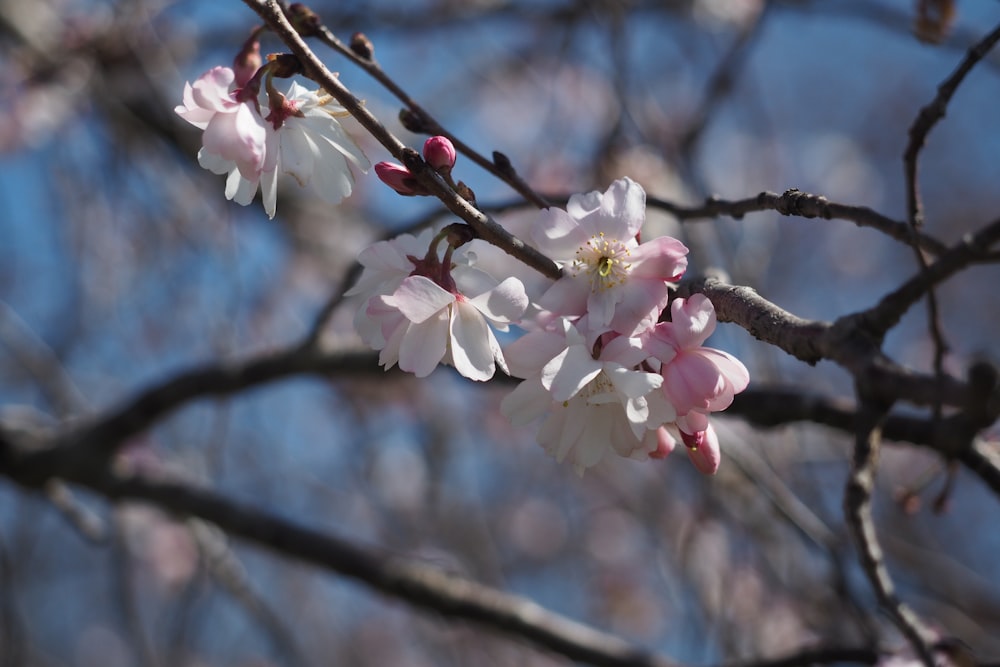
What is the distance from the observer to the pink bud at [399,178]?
853mm

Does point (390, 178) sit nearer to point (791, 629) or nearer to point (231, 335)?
point (231, 335)

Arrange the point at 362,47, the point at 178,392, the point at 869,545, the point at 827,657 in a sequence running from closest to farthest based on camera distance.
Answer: the point at 869,545 → the point at 362,47 → the point at 827,657 → the point at 178,392

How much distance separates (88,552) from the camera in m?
7.57

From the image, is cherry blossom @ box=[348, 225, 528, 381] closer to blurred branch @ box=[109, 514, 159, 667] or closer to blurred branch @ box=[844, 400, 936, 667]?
blurred branch @ box=[844, 400, 936, 667]

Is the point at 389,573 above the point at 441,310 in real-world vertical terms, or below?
below

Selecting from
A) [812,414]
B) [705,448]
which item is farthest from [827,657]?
[705,448]

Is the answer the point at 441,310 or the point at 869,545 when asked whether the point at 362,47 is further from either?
the point at 869,545

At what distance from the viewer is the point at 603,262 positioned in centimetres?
85

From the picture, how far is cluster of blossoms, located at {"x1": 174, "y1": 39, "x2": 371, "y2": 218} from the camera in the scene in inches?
33.9

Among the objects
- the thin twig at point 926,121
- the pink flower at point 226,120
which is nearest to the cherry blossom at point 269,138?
the pink flower at point 226,120

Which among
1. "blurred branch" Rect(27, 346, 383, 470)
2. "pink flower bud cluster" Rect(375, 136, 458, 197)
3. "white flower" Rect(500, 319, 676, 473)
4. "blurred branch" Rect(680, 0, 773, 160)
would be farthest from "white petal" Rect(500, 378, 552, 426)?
"blurred branch" Rect(680, 0, 773, 160)

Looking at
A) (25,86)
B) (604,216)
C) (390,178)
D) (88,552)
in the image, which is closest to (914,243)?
(604,216)

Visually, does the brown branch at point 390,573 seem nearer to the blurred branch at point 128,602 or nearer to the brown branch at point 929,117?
the blurred branch at point 128,602

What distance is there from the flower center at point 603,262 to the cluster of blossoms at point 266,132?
27 cm
